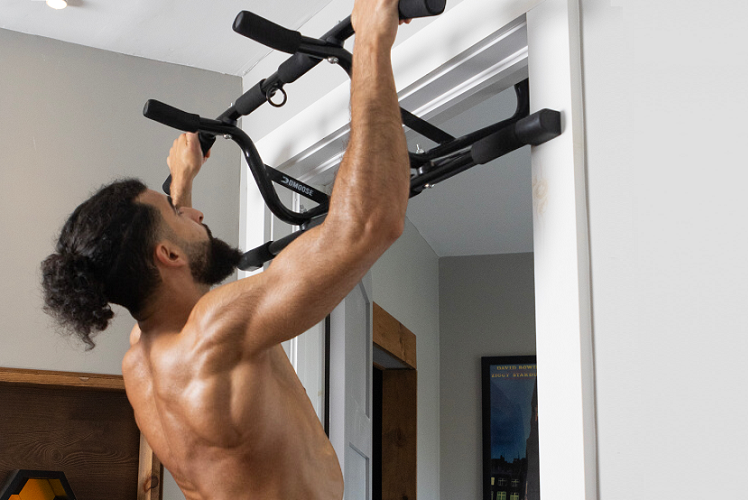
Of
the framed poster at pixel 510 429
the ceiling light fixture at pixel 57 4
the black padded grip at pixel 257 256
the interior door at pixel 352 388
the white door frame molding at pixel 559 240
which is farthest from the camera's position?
the framed poster at pixel 510 429

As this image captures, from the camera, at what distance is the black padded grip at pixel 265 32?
1.06 meters

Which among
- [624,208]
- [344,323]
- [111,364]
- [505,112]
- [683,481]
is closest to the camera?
[683,481]

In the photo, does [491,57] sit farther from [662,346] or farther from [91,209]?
[91,209]

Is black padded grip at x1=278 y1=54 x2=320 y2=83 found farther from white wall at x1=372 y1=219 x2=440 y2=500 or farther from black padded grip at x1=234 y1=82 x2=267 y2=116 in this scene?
white wall at x1=372 y1=219 x2=440 y2=500

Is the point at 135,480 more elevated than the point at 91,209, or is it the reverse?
the point at 91,209

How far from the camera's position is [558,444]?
1049 millimetres

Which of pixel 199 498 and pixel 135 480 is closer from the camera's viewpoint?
pixel 199 498

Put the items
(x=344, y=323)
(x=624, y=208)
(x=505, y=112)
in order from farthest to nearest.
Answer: (x=505, y=112), (x=344, y=323), (x=624, y=208)

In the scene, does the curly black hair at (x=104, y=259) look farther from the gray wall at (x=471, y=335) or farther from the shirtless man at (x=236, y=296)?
the gray wall at (x=471, y=335)

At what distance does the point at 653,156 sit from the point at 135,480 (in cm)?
169

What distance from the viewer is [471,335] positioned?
461cm

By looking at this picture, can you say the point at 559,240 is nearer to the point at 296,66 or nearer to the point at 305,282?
the point at 305,282

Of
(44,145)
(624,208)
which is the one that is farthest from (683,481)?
(44,145)

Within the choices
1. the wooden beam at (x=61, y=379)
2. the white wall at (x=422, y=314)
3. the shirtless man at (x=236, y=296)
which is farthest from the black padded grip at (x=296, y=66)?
the white wall at (x=422, y=314)
